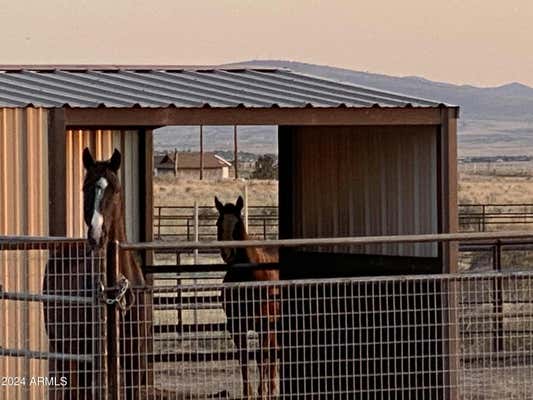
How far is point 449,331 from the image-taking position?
11.9 m

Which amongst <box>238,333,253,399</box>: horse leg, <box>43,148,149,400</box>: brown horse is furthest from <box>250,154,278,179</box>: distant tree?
<box>43,148,149,400</box>: brown horse

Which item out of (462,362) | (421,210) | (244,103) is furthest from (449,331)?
(244,103)

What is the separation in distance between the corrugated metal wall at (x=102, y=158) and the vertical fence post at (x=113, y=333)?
436 cm

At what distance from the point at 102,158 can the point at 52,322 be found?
3909 mm

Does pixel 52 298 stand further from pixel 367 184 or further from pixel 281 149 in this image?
pixel 281 149

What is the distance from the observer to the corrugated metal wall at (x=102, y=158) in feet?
44.1

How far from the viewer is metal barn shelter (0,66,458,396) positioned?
11.5 meters

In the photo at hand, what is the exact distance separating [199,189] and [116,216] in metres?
61.7

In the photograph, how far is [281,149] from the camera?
1538cm

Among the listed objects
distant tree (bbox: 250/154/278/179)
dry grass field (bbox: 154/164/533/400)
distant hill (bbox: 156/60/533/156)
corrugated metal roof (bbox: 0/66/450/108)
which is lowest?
dry grass field (bbox: 154/164/533/400)

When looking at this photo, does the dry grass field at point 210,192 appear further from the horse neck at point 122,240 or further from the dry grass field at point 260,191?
the horse neck at point 122,240

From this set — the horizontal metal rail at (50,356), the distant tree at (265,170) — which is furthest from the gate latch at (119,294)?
the distant tree at (265,170)

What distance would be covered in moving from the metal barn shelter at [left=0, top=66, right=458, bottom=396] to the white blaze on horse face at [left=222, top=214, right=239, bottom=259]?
1.92 feet

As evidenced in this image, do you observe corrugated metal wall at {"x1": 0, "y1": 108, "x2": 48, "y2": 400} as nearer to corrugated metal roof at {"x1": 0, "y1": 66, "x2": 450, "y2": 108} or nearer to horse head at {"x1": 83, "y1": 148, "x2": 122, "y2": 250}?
corrugated metal roof at {"x1": 0, "y1": 66, "x2": 450, "y2": 108}
